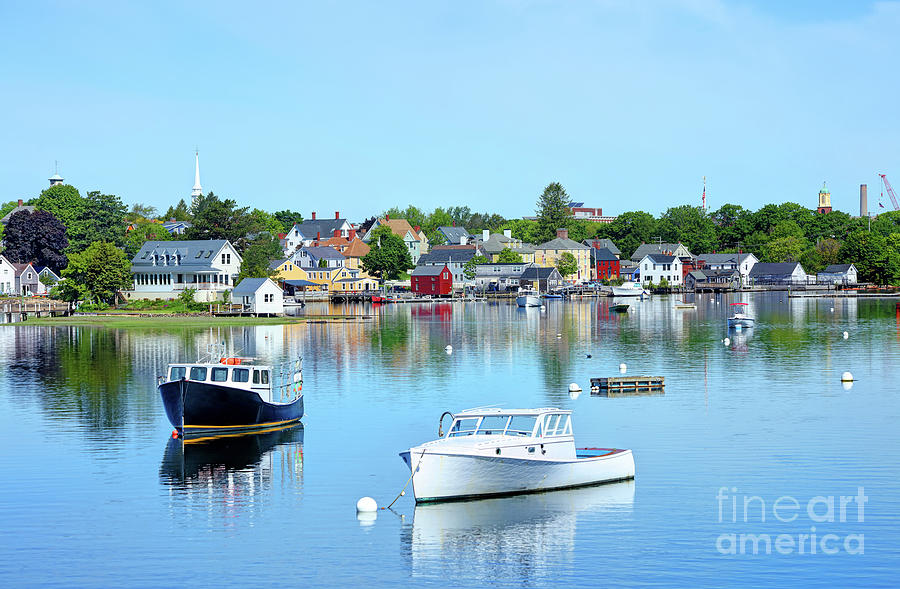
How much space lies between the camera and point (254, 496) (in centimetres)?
3912

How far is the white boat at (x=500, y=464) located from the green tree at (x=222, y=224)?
155058 millimetres

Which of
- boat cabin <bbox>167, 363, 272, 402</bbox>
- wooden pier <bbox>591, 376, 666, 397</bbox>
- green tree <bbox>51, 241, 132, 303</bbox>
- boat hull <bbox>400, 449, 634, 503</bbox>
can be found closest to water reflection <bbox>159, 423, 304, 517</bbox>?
boat cabin <bbox>167, 363, 272, 402</bbox>

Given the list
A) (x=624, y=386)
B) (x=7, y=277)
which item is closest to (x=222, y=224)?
(x=7, y=277)

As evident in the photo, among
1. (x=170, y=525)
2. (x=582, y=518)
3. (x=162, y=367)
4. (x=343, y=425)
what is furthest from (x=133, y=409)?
(x=582, y=518)

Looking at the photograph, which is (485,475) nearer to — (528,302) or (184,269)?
(184,269)

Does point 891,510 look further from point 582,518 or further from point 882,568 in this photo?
point 582,518

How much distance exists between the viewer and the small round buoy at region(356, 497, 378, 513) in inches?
1406

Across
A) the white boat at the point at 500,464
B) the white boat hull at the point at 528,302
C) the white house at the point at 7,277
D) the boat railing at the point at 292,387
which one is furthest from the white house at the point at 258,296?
the white boat at the point at 500,464

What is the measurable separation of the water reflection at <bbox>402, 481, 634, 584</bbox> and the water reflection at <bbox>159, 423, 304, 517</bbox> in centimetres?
792

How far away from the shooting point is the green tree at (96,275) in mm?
145375

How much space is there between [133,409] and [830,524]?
41.1m

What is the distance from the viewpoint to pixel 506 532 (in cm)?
3369

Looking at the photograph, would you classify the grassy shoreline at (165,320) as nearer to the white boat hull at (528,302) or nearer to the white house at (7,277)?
the white house at (7,277)

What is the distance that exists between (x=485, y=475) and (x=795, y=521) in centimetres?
1125
